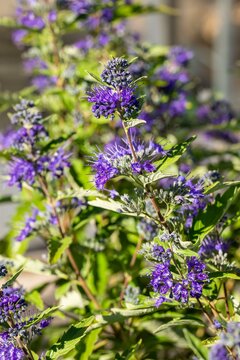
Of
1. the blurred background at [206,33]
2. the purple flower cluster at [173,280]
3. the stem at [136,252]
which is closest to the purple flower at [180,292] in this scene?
the purple flower cluster at [173,280]

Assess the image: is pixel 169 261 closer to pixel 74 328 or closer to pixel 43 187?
pixel 74 328

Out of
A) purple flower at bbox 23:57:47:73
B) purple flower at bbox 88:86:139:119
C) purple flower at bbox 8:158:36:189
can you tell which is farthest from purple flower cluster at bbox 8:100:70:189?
purple flower at bbox 23:57:47:73

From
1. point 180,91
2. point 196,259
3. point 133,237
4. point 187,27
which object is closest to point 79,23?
point 180,91

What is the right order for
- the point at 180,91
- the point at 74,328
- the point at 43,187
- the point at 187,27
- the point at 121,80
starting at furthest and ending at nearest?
the point at 187,27 → the point at 180,91 → the point at 43,187 → the point at 74,328 → the point at 121,80

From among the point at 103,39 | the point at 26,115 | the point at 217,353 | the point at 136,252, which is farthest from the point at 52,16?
the point at 217,353

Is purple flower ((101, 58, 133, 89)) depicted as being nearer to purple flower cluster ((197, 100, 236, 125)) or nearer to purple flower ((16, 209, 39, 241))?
purple flower ((16, 209, 39, 241))

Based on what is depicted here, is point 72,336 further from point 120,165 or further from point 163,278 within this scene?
point 120,165
